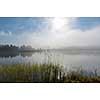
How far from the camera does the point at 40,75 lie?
2.82 meters

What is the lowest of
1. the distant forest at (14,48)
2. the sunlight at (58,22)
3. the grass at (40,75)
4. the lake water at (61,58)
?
the grass at (40,75)

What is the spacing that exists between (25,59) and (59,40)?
402 millimetres

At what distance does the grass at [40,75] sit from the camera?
2797 mm

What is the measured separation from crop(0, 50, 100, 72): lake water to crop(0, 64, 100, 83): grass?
52 mm

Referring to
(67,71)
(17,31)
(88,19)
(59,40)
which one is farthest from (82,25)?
(17,31)

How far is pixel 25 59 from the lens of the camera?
2811 mm

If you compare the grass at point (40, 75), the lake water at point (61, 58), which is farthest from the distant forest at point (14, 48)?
the grass at point (40, 75)

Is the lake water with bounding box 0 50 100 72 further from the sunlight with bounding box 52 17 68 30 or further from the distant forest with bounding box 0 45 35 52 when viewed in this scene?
the sunlight with bounding box 52 17 68 30

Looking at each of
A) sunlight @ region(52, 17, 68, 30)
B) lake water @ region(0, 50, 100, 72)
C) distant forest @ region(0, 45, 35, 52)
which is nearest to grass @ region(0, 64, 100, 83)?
lake water @ region(0, 50, 100, 72)

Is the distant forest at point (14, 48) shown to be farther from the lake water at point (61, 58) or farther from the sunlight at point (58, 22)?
the sunlight at point (58, 22)

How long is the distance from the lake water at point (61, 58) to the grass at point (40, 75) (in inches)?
2.0

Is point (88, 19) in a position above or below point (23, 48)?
above
